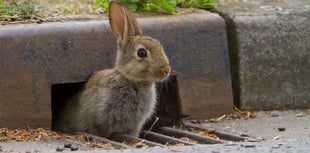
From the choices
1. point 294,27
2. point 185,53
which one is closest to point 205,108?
point 185,53

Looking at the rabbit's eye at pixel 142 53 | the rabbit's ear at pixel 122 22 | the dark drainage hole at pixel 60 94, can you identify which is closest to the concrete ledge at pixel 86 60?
the rabbit's ear at pixel 122 22

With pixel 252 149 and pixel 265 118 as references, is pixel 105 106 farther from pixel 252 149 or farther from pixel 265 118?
pixel 252 149

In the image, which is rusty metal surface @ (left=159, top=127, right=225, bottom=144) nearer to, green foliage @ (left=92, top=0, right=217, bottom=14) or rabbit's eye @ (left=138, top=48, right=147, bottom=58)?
rabbit's eye @ (left=138, top=48, right=147, bottom=58)

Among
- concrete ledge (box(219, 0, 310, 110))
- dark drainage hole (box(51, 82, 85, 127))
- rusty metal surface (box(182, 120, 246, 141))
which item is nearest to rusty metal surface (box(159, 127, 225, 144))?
rusty metal surface (box(182, 120, 246, 141))

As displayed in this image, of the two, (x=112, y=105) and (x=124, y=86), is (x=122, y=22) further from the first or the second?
(x=112, y=105)

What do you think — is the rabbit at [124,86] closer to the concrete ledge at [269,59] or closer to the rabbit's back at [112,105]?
the rabbit's back at [112,105]
